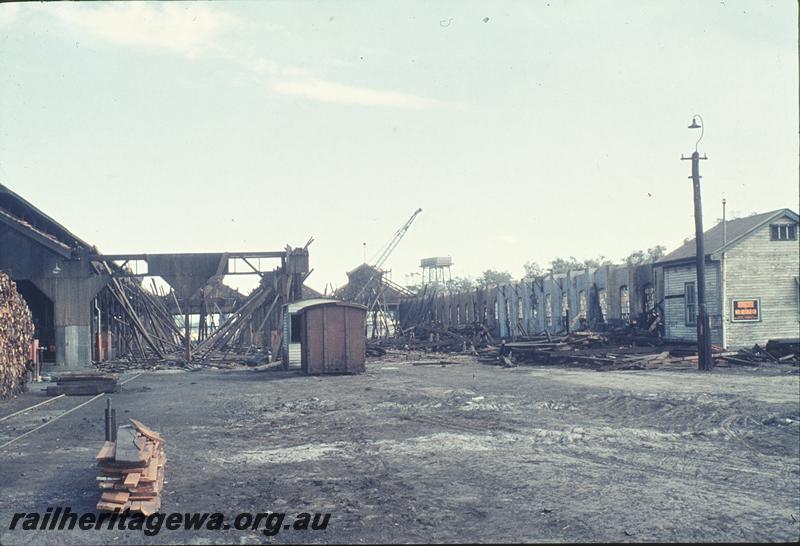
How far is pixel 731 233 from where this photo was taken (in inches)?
1146

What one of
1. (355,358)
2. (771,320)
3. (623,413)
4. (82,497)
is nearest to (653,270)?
(771,320)

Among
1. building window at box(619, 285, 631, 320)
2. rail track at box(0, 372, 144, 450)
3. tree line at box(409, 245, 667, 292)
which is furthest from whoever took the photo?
tree line at box(409, 245, 667, 292)

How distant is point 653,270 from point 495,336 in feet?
54.2

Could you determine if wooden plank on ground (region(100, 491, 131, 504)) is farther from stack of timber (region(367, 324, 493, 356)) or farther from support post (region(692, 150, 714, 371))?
stack of timber (region(367, 324, 493, 356))

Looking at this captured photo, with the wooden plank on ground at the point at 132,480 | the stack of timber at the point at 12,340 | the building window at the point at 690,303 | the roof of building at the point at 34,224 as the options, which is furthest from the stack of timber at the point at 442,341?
the wooden plank on ground at the point at 132,480

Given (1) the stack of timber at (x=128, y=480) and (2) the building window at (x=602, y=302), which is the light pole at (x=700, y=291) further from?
(1) the stack of timber at (x=128, y=480)

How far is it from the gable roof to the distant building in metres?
0.05

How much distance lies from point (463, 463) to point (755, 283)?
894 inches

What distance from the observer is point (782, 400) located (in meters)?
14.6

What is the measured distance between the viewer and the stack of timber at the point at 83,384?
19.7m

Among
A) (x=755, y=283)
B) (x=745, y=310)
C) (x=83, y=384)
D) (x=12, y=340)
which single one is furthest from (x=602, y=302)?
(x=12, y=340)

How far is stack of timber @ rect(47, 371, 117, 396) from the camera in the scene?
19.7m

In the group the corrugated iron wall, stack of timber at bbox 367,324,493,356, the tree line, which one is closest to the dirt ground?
the corrugated iron wall

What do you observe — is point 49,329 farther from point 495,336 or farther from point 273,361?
point 495,336
